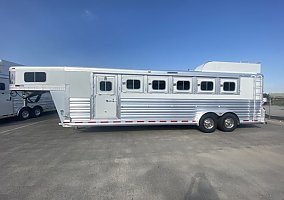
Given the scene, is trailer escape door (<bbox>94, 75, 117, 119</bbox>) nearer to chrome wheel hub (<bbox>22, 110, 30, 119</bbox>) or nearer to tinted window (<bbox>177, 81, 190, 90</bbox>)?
tinted window (<bbox>177, 81, 190, 90</bbox>)

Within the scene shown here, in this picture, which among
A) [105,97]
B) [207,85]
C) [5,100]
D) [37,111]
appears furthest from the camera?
[37,111]

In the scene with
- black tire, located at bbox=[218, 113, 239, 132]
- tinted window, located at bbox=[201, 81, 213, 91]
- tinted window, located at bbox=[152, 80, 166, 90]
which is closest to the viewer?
tinted window, located at bbox=[152, 80, 166, 90]

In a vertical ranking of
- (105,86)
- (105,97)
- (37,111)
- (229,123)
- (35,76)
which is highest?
(35,76)

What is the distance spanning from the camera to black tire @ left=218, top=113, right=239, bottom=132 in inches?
447

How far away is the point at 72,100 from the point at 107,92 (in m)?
1.46

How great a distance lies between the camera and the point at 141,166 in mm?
6305

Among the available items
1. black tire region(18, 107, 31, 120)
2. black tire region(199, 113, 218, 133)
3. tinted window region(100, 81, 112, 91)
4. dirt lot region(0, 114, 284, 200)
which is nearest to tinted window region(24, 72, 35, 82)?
dirt lot region(0, 114, 284, 200)

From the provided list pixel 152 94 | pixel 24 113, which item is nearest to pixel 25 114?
pixel 24 113

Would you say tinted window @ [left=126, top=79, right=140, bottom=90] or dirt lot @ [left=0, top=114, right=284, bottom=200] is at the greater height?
tinted window @ [left=126, top=79, right=140, bottom=90]

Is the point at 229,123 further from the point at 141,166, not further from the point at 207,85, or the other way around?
the point at 141,166

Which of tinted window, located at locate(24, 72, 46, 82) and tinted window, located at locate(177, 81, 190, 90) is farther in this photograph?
tinted window, located at locate(177, 81, 190, 90)

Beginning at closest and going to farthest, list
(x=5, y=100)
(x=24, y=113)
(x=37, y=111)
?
(x=5, y=100) → (x=24, y=113) → (x=37, y=111)

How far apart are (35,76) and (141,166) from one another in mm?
7107

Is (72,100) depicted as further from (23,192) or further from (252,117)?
(252,117)
